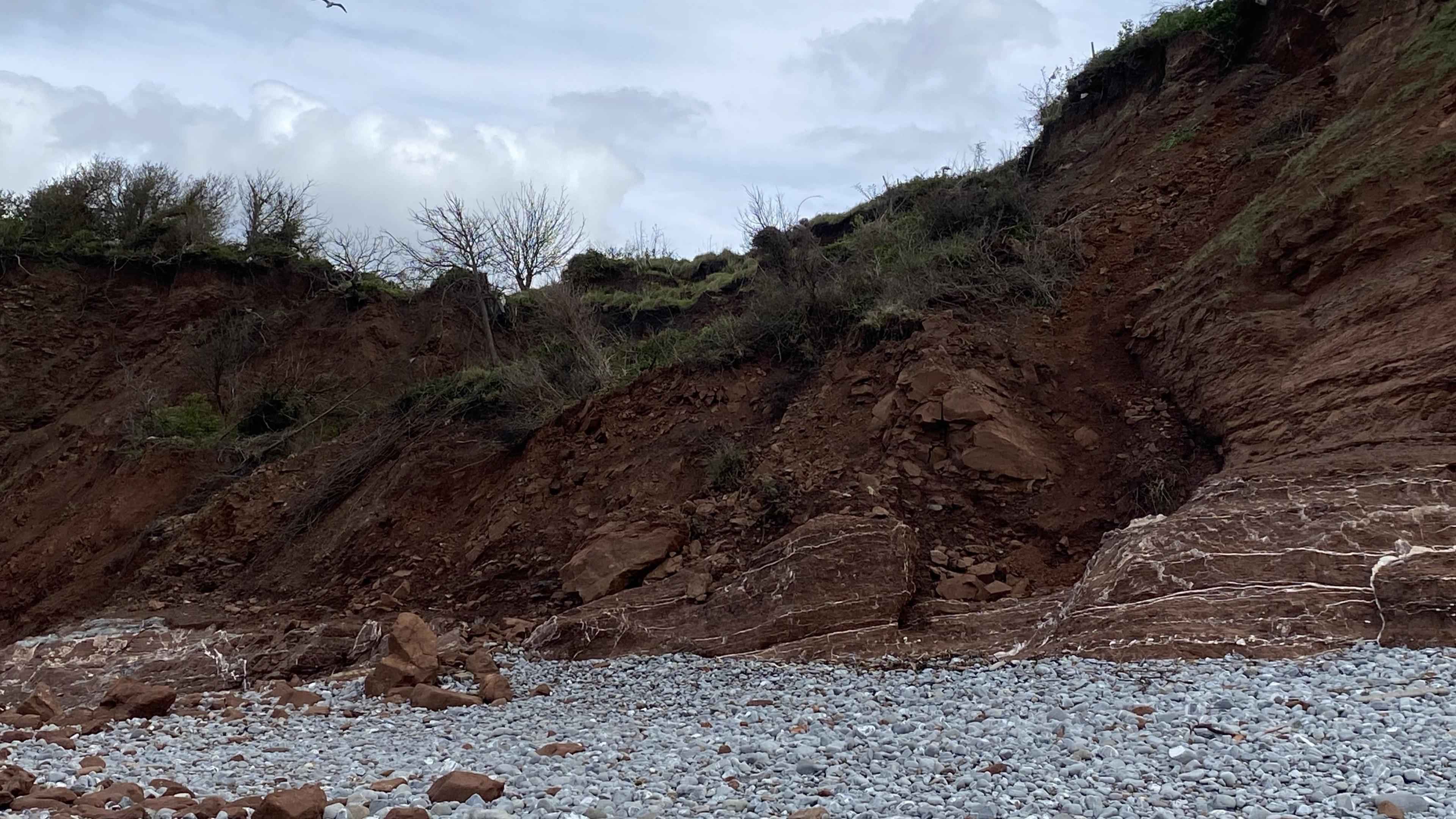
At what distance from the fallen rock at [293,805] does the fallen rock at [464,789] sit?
0.49 metres

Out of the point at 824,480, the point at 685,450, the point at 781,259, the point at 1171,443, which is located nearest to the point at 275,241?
the point at 781,259

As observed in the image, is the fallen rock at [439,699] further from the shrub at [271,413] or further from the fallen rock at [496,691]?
the shrub at [271,413]

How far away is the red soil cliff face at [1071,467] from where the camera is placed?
6480 millimetres

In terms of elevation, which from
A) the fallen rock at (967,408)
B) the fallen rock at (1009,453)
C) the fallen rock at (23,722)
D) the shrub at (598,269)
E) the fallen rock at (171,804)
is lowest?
the fallen rock at (23,722)

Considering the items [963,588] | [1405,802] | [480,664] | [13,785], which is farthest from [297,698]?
[1405,802]

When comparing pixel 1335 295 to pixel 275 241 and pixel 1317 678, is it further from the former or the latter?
pixel 275 241

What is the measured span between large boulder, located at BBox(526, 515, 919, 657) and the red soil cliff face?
0.12ft

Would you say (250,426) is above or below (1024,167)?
below

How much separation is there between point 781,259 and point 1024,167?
14.4ft

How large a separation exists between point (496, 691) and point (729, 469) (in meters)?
3.78

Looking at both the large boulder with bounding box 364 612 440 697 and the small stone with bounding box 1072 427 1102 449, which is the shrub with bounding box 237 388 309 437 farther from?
Answer: the small stone with bounding box 1072 427 1102 449

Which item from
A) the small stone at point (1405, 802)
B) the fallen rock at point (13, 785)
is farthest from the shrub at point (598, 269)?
the small stone at point (1405, 802)

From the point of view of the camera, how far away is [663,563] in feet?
31.5

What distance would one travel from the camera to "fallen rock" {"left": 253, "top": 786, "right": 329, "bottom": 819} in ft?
14.1
